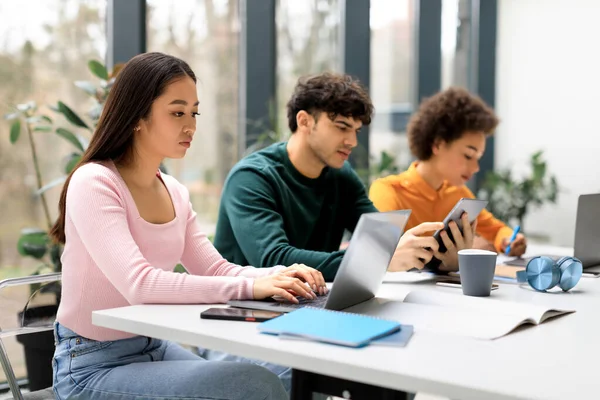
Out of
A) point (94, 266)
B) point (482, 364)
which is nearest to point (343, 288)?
point (482, 364)

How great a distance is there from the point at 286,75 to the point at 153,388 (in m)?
3.00

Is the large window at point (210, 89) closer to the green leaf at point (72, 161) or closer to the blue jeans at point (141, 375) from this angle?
the green leaf at point (72, 161)

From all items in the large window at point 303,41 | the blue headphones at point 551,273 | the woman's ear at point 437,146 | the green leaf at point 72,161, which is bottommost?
the blue headphones at point 551,273

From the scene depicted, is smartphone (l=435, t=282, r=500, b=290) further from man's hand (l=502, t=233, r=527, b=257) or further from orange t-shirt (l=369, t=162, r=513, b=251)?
orange t-shirt (l=369, t=162, r=513, b=251)

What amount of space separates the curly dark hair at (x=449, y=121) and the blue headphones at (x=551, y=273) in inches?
47.6

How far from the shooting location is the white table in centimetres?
105

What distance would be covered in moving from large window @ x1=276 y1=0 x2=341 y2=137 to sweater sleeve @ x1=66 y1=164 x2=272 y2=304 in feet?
7.47

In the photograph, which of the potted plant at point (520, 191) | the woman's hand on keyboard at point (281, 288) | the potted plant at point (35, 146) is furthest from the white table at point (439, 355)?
the potted plant at point (520, 191)

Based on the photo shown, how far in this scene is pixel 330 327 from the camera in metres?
1.28

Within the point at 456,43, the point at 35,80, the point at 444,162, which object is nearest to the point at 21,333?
the point at 35,80

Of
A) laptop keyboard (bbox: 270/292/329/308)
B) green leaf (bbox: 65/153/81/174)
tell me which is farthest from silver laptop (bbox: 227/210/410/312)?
green leaf (bbox: 65/153/81/174)

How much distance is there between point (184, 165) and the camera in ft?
12.6

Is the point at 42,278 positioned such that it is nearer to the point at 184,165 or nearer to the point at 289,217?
the point at 289,217

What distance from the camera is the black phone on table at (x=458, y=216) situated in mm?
1966
